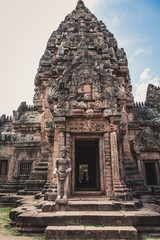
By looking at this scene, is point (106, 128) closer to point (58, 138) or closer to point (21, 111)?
point (58, 138)

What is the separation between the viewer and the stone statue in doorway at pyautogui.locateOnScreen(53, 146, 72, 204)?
571 cm

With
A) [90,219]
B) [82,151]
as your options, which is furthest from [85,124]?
[82,151]

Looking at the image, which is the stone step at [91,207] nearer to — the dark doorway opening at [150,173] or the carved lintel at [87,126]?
the carved lintel at [87,126]

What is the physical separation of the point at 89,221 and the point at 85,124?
3799 millimetres

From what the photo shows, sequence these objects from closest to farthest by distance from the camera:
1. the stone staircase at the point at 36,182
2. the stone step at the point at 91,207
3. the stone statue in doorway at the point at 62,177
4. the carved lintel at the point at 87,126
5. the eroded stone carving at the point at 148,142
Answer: the stone step at the point at 91,207
the stone statue in doorway at the point at 62,177
the carved lintel at the point at 87,126
the stone staircase at the point at 36,182
the eroded stone carving at the point at 148,142

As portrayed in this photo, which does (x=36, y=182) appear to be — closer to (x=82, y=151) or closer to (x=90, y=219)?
(x=82, y=151)

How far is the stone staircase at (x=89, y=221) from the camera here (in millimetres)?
4457

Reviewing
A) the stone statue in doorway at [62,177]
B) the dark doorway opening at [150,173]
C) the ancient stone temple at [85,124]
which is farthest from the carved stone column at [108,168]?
the dark doorway opening at [150,173]

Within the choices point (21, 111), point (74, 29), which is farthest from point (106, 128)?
point (21, 111)

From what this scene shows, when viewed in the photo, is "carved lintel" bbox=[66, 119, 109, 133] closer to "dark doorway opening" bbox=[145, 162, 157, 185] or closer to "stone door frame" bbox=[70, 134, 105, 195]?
"stone door frame" bbox=[70, 134, 105, 195]

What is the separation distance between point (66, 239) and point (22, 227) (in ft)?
5.13

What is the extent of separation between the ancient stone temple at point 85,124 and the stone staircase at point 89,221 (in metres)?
1.03

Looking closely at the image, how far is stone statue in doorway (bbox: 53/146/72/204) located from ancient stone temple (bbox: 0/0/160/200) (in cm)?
81

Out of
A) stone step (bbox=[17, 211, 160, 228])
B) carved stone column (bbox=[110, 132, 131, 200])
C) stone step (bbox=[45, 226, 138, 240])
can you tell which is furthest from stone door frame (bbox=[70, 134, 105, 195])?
stone step (bbox=[45, 226, 138, 240])
